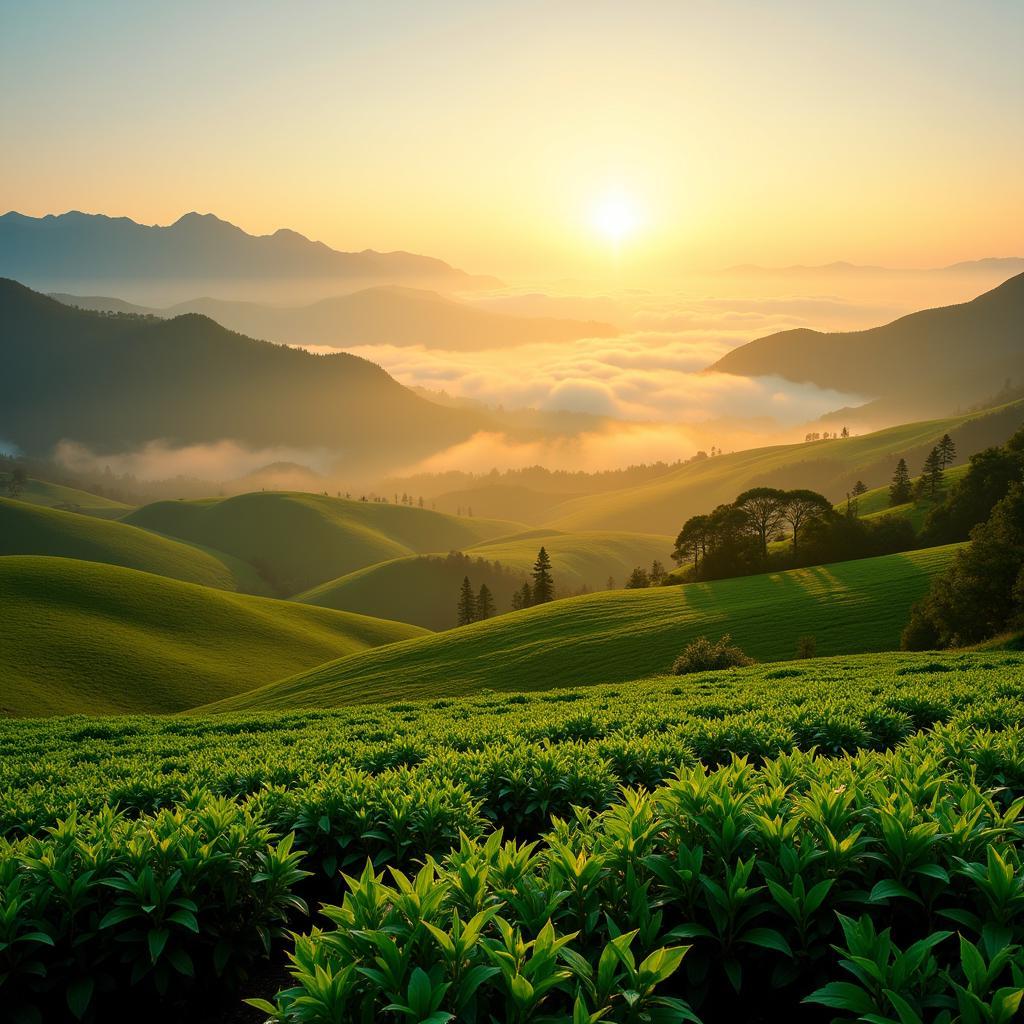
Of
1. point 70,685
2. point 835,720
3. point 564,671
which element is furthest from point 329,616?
point 835,720

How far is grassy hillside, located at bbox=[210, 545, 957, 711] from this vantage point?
55.9 meters

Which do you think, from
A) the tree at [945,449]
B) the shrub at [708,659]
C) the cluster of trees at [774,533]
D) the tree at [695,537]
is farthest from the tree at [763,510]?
the shrub at [708,659]

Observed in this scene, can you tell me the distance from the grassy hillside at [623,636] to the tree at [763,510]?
18.6 metres

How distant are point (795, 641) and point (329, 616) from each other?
89952 millimetres

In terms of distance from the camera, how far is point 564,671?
56.2 m

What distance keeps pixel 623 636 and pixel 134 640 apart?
6448 centimetres

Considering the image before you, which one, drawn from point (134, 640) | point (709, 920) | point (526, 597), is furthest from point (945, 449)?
point (709, 920)

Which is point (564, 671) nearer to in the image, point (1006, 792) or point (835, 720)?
point (835, 720)

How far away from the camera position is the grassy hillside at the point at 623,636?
2201 inches

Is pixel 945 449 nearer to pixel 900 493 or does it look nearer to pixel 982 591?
pixel 900 493

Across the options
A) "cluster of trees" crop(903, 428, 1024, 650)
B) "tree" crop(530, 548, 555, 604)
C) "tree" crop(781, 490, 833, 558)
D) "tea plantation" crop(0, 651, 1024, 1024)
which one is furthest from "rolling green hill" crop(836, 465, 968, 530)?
"tea plantation" crop(0, 651, 1024, 1024)

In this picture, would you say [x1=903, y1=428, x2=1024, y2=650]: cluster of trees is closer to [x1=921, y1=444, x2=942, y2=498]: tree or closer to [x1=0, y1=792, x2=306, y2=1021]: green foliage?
[x1=0, y1=792, x2=306, y2=1021]: green foliage

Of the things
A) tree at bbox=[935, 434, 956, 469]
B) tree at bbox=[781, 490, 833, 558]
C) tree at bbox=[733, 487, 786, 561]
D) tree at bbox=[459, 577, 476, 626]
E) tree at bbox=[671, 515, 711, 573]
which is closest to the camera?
tree at bbox=[671, 515, 711, 573]

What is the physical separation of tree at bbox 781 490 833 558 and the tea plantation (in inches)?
3657
